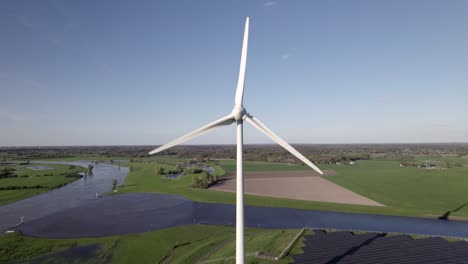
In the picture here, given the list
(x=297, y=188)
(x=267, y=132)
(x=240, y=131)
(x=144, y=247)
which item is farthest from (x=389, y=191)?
(x=240, y=131)

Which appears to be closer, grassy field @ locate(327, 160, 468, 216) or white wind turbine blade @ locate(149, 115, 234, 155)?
white wind turbine blade @ locate(149, 115, 234, 155)

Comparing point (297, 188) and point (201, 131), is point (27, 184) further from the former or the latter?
point (201, 131)

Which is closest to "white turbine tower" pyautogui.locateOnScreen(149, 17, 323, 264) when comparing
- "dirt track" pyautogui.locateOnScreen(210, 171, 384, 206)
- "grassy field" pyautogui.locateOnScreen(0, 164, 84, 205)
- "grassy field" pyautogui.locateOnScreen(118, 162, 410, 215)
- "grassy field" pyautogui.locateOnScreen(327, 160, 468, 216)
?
"grassy field" pyautogui.locateOnScreen(118, 162, 410, 215)

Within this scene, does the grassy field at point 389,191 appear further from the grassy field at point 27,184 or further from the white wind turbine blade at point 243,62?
the white wind turbine blade at point 243,62

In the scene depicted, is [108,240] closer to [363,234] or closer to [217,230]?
[217,230]

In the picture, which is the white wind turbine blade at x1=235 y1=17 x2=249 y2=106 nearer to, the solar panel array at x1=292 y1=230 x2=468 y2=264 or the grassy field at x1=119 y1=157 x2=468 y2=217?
the solar panel array at x1=292 y1=230 x2=468 y2=264
